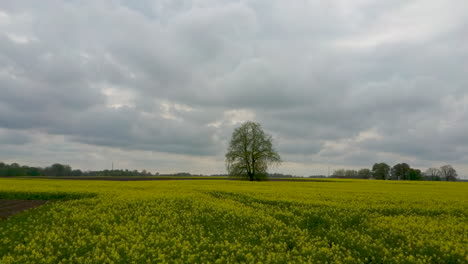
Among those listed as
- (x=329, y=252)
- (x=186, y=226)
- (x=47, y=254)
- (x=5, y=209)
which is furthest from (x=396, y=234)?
(x=5, y=209)

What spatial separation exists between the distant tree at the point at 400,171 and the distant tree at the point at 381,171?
2.88 m

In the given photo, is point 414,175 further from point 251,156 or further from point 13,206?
point 13,206

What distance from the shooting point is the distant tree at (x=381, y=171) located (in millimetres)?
150125

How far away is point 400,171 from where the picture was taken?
481 ft

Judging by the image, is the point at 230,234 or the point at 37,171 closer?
the point at 230,234

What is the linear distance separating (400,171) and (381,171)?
29.2ft

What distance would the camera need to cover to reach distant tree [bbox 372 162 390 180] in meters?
150

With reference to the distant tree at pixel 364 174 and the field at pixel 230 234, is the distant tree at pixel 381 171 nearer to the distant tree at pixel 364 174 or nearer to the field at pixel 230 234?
the distant tree at pixel 364 174

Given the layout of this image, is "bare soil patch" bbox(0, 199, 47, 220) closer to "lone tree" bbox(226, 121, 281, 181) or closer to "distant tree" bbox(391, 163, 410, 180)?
"lone tree" bbox(226, 121, 281, 181)

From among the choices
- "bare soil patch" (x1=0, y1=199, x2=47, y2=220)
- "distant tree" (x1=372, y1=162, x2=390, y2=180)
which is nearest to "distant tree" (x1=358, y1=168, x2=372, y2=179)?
"distant tree" (x1=372, y1=162, x2=390, y2=180)

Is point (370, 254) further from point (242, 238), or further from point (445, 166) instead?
point (445, 166)

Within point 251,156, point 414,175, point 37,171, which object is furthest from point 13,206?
point 414,175

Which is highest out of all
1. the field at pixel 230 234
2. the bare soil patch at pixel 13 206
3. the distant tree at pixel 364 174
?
the field at pixel 230 234

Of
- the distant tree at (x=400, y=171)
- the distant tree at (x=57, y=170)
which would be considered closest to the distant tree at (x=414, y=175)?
the distant tree at (x=400, y=171)
